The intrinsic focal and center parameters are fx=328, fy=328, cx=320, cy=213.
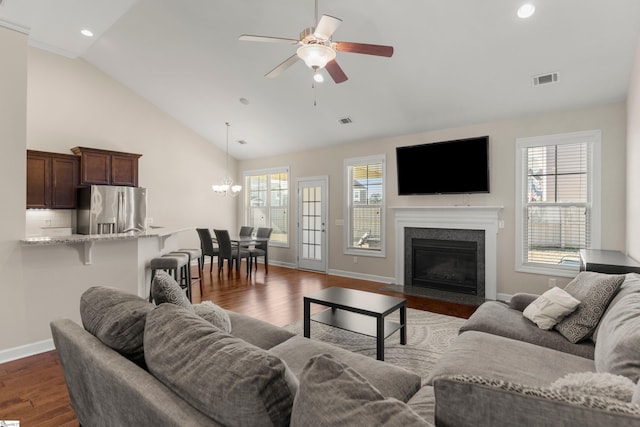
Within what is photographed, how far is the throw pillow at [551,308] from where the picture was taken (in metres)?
2.32

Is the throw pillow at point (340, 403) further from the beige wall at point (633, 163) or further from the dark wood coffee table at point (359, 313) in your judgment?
the beige wall at point (633, 163)

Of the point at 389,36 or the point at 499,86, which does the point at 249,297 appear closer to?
the point at 389,36

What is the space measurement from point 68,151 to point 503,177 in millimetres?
7515

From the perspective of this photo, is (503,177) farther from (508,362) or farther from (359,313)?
(508,362)

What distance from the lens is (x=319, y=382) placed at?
0.84 metres

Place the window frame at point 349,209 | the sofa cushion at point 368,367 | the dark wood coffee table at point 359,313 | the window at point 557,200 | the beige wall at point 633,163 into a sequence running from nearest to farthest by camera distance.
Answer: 1. the sofa cushion at point 368,367
2. the dark wood coffee table at point 359,313
3. the beige wall at point 633,163
4. the window at point 557,200
5. the window frame at point 349,209

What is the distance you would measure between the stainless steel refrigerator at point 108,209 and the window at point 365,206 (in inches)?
158

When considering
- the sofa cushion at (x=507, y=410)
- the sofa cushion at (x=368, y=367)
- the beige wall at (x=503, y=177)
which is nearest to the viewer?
the sofa cushion at (x=507, y=410)

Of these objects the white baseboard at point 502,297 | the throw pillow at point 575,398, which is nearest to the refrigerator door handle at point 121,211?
the white baseboard at point 502,297

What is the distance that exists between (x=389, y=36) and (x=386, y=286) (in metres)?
3.92

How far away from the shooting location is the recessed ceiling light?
125 inches

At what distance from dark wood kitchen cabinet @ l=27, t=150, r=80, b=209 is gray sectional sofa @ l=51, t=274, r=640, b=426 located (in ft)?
16.8

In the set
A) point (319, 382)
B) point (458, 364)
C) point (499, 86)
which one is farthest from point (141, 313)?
point (499, 86)

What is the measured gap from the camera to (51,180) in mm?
5637
